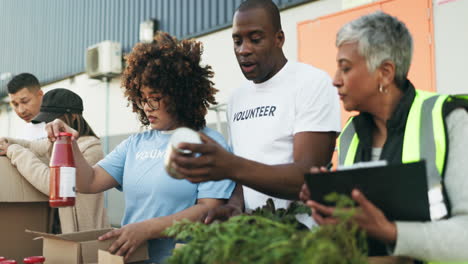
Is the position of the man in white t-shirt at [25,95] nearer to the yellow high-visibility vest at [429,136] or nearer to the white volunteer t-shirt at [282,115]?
the white volunteer t-shirt at [282,115]

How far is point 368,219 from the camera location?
1.12m

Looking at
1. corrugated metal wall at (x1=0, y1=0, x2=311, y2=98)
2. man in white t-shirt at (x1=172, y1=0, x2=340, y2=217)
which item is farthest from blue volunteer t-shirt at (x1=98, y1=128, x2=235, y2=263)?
corrugated metal wall at (x1=0, y1=0, x2=311, y2=98)

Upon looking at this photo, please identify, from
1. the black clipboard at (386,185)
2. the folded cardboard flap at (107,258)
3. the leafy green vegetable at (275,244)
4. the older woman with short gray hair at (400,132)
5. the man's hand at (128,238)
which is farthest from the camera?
the man's hand at (128,238)

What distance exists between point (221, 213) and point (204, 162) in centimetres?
55

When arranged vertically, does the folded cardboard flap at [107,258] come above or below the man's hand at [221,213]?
below

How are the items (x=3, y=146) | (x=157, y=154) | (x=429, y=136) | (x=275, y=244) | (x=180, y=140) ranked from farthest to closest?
(x=3, y=146), (x=157, y=154), (x=429, y=136), (x=180, y=140), (x=275, y=244)

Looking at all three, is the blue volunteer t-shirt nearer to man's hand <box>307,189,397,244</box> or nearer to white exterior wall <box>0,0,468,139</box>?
man's hand <box>307,189,397,244</box>

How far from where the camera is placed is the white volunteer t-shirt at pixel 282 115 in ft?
6.12

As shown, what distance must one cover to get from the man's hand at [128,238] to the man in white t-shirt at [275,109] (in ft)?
1.03

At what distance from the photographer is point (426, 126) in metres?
1.40

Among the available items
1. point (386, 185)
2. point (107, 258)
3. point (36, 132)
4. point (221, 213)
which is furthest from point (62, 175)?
point (36, 132)

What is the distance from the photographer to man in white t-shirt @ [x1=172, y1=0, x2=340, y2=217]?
1804 millimetres

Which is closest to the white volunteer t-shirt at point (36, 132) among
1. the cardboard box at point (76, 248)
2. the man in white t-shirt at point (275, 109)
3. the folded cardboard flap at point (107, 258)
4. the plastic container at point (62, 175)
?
the plastic container at point (62, 175)

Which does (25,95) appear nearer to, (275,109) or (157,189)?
(157,189)
